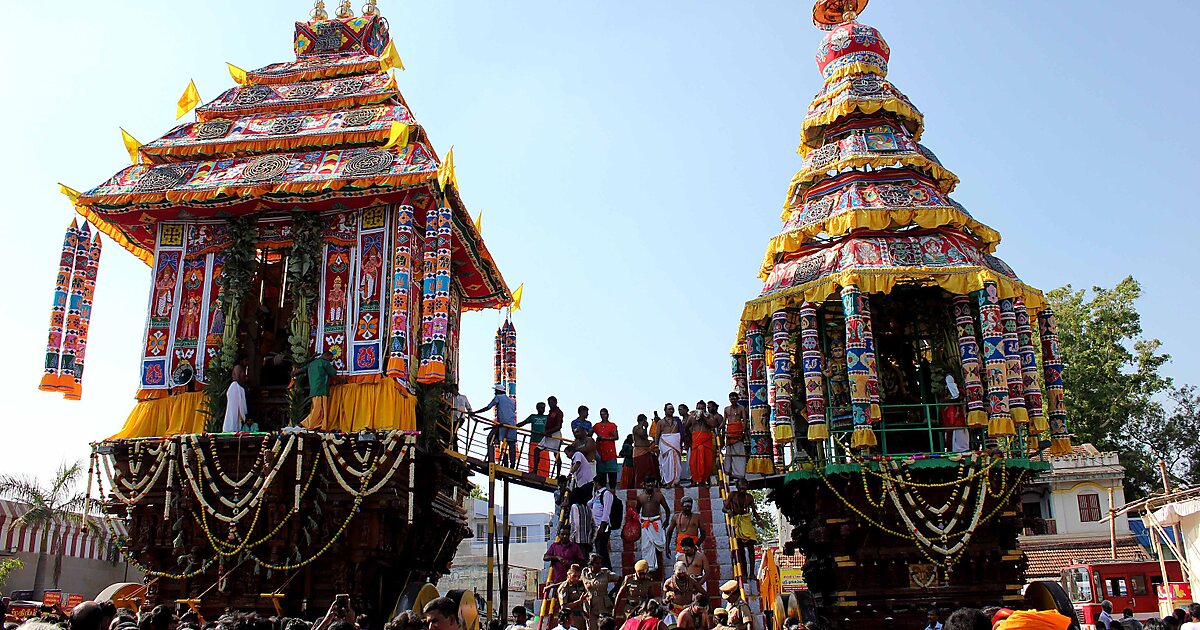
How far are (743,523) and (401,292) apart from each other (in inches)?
269

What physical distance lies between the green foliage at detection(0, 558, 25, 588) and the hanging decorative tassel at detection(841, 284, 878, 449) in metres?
23.0

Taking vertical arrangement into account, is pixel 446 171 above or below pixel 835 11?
below

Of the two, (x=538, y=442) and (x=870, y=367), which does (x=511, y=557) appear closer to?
(x=538, y=442)

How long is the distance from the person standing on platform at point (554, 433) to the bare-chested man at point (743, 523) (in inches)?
Result: 155

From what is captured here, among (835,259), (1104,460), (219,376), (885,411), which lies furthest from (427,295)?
(1104,460)

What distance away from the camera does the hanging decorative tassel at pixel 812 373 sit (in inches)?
658

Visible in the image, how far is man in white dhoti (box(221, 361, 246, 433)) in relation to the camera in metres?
15.6

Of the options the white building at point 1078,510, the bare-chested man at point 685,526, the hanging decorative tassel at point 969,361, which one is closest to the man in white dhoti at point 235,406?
the bare-chested man at point 685,526

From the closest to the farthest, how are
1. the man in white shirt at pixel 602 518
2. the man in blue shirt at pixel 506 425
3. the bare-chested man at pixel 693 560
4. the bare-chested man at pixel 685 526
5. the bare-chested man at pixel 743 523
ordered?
the bare-chested man at pixel 693 560, the bare-chested man at pixel 685 526, the bare-chested man at pixel 743 523, the man in white shirt at pixel 602 518, the man in blue shirt at pixel 506 425

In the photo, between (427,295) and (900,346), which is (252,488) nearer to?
(427,295)

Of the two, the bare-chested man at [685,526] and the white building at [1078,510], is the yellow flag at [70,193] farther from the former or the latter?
the white building at [1078,510]

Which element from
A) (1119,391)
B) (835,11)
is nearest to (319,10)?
(835,11)

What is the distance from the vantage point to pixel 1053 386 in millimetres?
17766

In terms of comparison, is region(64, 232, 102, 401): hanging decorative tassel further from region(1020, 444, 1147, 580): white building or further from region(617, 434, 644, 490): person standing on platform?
region(1020, 444, 1147, 580): white building
